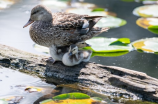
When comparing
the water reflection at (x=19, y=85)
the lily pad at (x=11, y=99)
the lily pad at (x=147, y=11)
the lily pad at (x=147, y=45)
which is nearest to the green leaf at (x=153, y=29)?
the lily pad at (x=147, y=45)

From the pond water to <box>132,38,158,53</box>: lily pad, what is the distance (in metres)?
0.09

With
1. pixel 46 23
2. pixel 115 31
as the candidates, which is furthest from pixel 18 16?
pixel 46 23

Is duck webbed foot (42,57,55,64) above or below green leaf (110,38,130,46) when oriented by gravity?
below

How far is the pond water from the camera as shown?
488cm

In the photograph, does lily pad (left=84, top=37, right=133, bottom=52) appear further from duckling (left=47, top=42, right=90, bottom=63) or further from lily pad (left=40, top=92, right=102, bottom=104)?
lily pad (left=40, top=92, right=102, bottom=104)

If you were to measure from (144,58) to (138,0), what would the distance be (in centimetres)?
432

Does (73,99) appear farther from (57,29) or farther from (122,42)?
(122,42)

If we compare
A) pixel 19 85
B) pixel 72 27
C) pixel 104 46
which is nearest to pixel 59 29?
pixel 72 27

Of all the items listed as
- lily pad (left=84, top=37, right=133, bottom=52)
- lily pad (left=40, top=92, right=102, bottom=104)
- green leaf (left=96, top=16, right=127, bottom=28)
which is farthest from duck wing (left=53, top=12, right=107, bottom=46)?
green leaf (left=96, top=16, right=127, bottom=28)

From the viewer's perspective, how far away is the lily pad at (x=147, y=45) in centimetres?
536

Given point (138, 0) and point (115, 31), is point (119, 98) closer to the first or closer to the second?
point (115, 31)

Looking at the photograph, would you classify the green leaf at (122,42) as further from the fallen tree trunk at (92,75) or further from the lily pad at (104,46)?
the fallen tree trunk at (92,75)

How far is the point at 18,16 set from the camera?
7.41m

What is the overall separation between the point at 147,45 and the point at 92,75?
175cm
